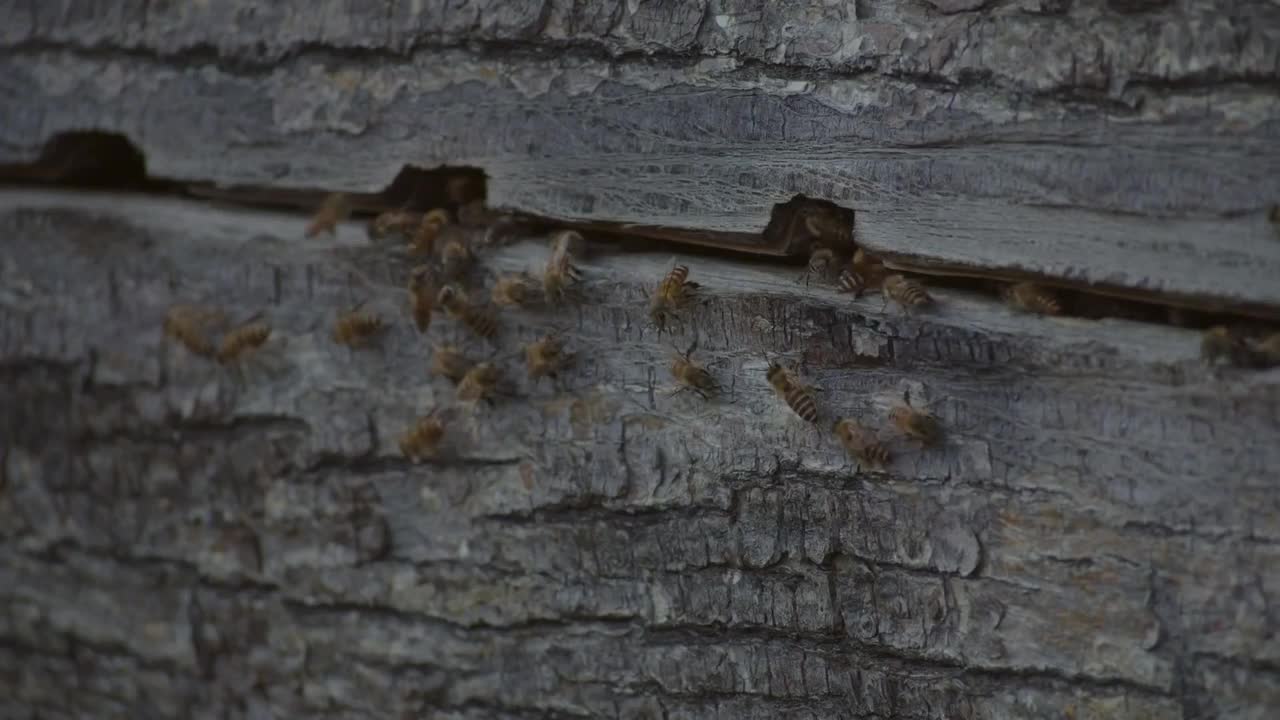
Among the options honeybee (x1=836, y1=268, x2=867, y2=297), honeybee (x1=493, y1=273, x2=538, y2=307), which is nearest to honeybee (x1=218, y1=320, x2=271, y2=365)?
honeybee (x1=493, y1=273, x2=538, y2=307)

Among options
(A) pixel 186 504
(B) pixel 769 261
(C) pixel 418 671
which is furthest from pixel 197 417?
(B) pixel 769 261

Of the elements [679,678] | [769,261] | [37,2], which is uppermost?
[37,2]

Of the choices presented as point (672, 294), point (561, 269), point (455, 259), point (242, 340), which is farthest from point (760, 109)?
point (242, 340)

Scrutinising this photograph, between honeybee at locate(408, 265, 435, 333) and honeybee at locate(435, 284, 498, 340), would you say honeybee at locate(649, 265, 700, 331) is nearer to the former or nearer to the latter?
honeybee at locate(435, 284, 498, 340)

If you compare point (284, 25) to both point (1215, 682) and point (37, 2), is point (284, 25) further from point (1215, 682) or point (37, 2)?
point (1215, 682)

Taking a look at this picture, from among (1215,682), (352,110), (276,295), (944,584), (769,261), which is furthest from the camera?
(276,295)

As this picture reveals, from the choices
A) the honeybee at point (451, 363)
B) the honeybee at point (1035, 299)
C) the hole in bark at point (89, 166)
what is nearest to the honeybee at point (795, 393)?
the honeybee at point (1035, 299)

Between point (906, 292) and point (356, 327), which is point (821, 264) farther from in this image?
point (356, 327)

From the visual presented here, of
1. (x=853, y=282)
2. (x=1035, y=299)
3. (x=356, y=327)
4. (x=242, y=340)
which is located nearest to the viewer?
(x=1035, y=299)
